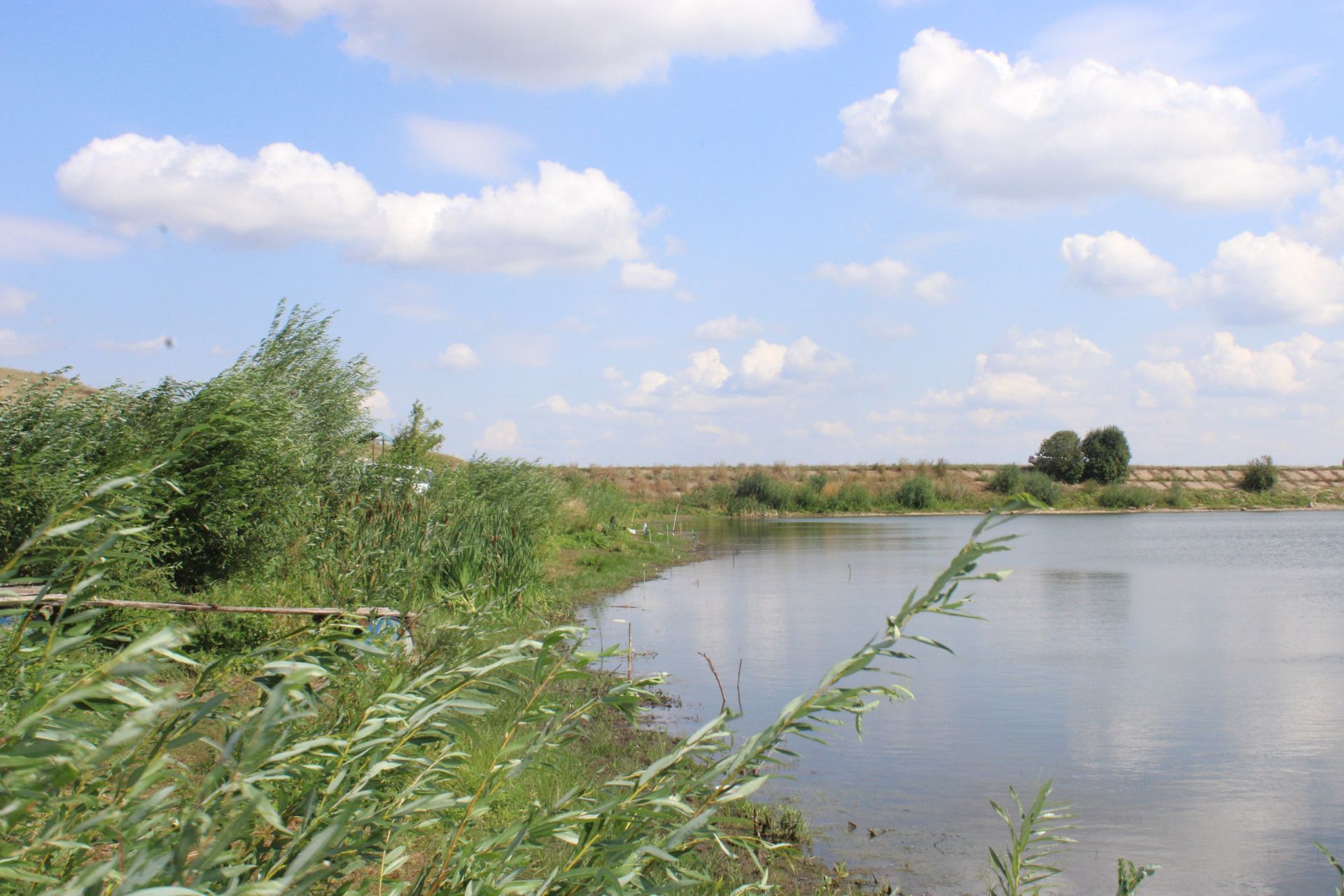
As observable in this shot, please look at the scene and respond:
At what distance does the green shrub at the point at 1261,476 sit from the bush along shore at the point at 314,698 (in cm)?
5733

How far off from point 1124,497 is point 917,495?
37.9 feet

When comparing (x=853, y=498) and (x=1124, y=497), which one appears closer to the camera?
(x=1124, y=497)

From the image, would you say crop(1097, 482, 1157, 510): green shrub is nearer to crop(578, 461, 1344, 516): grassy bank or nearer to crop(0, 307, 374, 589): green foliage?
crop(578, 461, 1344, 516): grassy bank

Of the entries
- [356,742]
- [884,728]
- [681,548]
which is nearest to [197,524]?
[884,728]

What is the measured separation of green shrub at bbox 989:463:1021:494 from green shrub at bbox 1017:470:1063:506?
1.84ft

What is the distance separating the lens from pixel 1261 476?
200 ft

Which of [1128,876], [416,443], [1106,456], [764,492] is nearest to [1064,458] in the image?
[1106,456]

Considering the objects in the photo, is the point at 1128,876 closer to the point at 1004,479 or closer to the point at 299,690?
the point at 299,690

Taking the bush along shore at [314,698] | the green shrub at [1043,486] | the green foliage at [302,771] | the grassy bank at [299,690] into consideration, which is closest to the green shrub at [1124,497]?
the green shrub at [1043,486]

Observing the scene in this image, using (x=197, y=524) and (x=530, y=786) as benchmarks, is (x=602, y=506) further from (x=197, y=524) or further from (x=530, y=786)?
(x=530, y=786)

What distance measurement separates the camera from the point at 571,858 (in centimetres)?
201

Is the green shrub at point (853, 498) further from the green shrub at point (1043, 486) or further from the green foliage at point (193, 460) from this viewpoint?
the green foliage at point (193, 460)

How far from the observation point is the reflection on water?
6547 millimetres

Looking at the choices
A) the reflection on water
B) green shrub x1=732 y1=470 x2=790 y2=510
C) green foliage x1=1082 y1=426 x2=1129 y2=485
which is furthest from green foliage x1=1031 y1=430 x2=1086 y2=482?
the reflection on water
